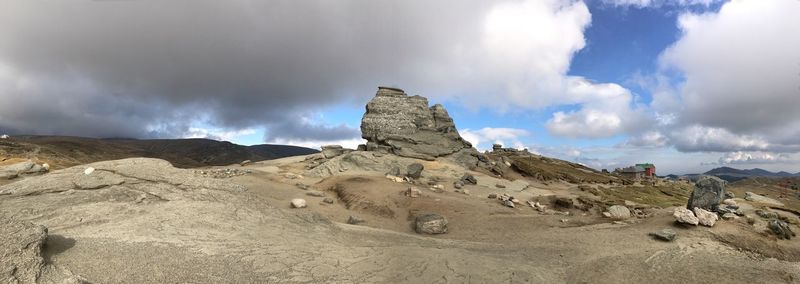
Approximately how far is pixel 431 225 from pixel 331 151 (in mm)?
19719

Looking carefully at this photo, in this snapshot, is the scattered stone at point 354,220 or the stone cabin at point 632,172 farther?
the stone cabin at point 632,172

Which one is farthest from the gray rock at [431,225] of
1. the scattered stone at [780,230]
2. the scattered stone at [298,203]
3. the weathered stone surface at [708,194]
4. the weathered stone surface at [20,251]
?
the weathered stone surface at [20,251]

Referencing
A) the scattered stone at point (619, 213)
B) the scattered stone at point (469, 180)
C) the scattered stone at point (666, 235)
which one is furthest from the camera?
the scattered stone at point (469, 180)

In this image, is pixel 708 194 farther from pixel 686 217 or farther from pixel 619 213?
pixel 619 213

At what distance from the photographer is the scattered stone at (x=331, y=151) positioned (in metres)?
32.9

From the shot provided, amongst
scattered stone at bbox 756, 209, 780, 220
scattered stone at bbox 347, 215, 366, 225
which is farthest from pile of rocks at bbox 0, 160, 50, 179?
scattered stone at bbox 756, 209, 780, 220

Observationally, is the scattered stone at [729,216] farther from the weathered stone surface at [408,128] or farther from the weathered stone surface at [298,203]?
the weathered stone surface at [408,128]

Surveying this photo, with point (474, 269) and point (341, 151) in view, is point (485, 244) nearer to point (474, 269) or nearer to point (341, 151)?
point (474, 269)

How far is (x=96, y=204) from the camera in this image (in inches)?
401

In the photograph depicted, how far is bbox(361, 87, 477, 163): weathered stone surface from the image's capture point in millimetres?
31359

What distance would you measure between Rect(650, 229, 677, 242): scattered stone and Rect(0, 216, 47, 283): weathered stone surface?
14162 mm

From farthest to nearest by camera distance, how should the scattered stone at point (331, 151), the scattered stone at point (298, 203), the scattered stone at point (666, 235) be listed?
1. the scattered stone at point (331, 151)
2. the scattered stone at point (298, 203)
3. the scattered stone at point (666, 235)

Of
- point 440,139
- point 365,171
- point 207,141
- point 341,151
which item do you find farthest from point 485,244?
point 207,141

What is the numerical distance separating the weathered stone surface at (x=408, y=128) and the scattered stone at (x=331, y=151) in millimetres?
2672
